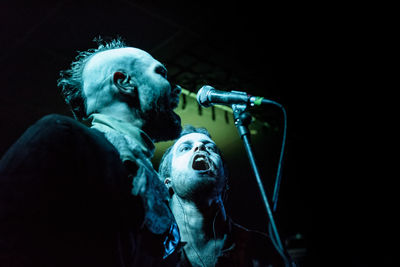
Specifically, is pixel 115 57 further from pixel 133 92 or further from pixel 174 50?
pixel 174 50

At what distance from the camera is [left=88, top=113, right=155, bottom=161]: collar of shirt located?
1.13m

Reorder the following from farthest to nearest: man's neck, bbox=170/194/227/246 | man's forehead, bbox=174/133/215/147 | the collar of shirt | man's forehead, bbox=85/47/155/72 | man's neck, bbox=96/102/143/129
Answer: man's forehead, bbox=174/133/215/147
man's neck, bbox=170/194/227/246
man's forehead, bbox=85/47/155/72
man's neck, bbox=96/102/143/129
the collar of shirt

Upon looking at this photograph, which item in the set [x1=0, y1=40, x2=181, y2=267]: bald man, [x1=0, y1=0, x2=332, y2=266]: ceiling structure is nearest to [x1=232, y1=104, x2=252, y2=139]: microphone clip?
[x1=0, y1=40, x2=181, y2=267]: bald man

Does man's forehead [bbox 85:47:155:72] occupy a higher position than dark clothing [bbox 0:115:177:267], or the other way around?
man's forehead [bbox 85:47:155:72]

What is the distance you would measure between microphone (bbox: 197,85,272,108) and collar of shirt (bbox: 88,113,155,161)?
447mm

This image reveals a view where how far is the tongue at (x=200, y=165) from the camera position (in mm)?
2277

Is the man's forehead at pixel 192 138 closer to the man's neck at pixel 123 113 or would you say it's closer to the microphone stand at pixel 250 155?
the microphone stand at pixel 250 155

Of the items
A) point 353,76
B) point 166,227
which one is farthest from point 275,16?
point 166,227

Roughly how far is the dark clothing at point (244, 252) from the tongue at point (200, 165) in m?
0.47

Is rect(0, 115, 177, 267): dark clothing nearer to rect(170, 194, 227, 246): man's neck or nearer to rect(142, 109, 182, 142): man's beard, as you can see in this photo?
rect(142, 109, 182, 142): man's beard

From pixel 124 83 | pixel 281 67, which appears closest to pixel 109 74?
pixel 124 83

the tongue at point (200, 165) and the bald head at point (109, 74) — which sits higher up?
the bald head at point (109, 74)

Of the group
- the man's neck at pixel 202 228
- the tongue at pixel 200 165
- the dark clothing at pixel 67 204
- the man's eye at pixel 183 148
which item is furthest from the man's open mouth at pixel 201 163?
the dark clothing at pixel 67 204

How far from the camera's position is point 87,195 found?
94cm
